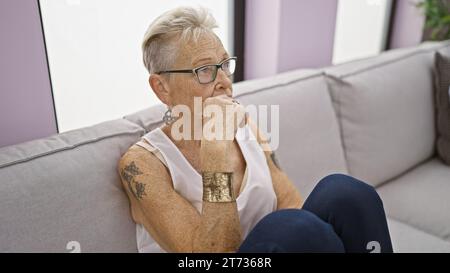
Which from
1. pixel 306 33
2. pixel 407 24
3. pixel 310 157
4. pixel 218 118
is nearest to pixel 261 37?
pixel 306 33

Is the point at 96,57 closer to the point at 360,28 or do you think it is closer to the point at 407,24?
the point at 360,28

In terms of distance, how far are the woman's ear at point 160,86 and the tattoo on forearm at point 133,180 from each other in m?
0.18

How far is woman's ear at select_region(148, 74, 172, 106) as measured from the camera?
3.18 feet

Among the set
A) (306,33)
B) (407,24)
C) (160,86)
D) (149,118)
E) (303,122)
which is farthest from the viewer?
(407,24)

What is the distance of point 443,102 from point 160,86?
1419 millimetres

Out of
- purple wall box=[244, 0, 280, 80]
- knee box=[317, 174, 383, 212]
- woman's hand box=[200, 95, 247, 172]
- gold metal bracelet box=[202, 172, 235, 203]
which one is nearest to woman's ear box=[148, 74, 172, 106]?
woman's hand box=[200, 95, 247, 172]

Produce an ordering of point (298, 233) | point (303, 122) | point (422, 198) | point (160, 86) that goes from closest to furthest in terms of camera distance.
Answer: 1. point (298, 233)
2. point (160, 86)
3. point (303, 122)
4. point (422, 198)

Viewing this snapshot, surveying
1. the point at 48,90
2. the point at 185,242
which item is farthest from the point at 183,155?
the point at 48,90

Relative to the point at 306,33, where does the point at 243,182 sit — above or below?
below

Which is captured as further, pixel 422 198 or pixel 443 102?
pixel 443 102

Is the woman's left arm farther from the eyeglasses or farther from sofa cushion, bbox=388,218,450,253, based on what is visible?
sofa cushion, bbox=388,218,450,253

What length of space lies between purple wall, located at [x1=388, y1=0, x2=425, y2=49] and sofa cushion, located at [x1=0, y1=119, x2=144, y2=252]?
211 centimetres

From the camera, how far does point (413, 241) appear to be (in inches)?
52.7
